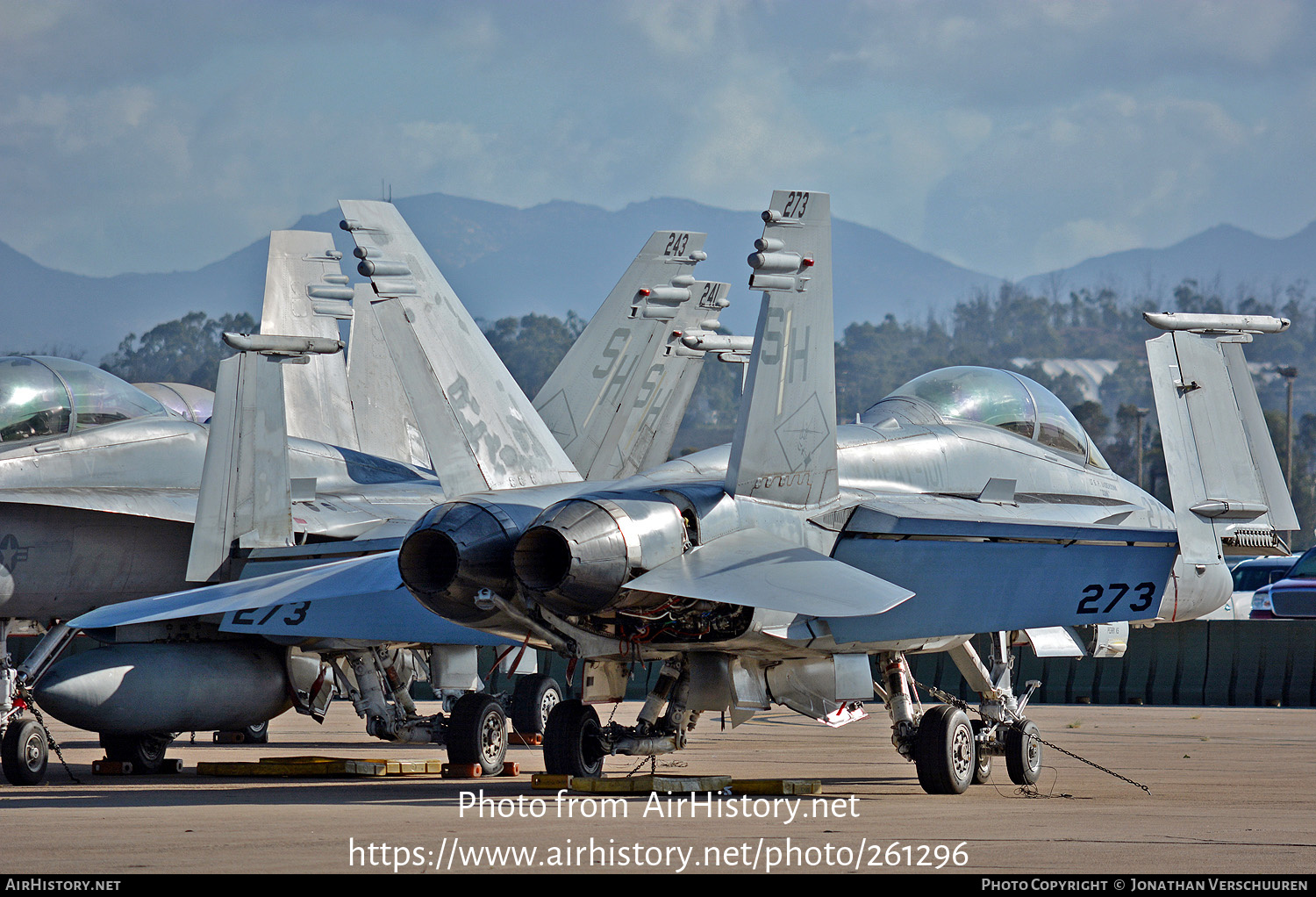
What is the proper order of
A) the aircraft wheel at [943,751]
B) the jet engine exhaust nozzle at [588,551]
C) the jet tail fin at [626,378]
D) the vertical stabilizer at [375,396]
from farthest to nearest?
the vertical stabilizer at [375,396] → the jet tail fin at [626,378] → the aircraft wheel at [943,751] → the jet engine exhaust nozzle at [588,551]

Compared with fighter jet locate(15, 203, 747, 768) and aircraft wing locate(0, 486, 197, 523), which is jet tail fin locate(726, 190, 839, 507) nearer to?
fighter jet locate(15, 203, 747, 768)

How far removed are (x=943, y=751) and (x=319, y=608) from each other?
4.85 metres

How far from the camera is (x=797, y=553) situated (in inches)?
382

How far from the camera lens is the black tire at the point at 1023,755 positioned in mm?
11867

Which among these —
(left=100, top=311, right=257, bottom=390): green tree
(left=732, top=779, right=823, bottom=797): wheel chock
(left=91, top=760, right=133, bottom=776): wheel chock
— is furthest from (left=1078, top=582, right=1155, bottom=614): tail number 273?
(left=100, top=311, right=257, bottom=390): green tree

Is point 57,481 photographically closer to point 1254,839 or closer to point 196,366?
point 1254,839

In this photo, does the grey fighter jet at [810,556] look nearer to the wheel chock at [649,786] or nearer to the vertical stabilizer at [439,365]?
the wheel chock at [649,786]

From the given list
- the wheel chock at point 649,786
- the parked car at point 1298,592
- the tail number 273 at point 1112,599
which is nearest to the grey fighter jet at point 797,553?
the tail number 273 at point 1112,599

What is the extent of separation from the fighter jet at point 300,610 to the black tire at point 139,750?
2cm

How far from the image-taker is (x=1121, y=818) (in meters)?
9.04

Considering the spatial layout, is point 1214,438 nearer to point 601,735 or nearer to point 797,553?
point 797,553

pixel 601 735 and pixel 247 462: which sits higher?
pixel 247 462

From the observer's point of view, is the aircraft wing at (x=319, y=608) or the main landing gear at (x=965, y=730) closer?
the aircraft wing at (x=319, y=608)

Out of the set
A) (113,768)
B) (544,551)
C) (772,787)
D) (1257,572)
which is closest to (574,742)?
(772,787)
